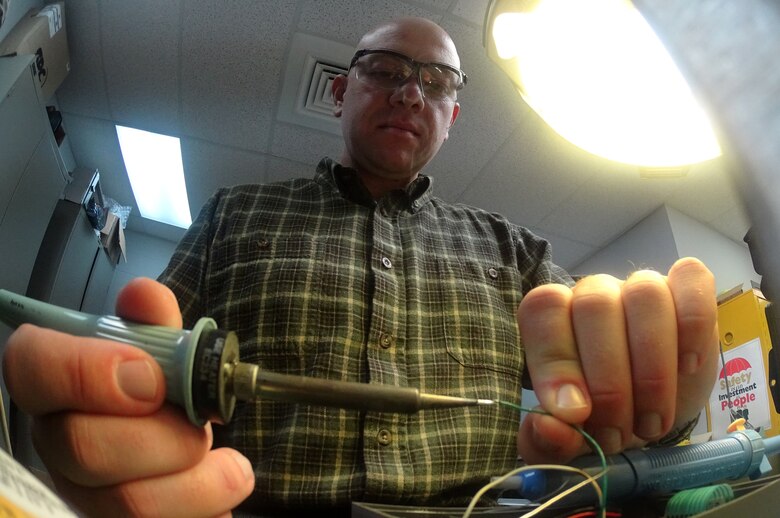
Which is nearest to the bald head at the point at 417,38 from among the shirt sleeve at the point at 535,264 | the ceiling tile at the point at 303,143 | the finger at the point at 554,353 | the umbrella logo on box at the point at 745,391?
the shirt sleeve at the point at 535,264

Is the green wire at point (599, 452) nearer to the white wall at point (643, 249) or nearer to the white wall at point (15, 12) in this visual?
the white wall at point (15, 12)

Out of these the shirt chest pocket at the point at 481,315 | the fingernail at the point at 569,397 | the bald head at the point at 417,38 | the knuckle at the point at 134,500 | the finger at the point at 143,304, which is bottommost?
the knuckle at the point at 134,500

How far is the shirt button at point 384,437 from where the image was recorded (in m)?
0.54

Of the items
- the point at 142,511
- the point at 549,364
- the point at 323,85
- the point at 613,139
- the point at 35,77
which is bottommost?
the point at 142,511

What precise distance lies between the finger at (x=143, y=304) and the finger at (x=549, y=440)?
0.81ft

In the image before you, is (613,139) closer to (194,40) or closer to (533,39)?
(533,39)

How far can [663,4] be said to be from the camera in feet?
0.53

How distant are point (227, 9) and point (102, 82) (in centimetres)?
73

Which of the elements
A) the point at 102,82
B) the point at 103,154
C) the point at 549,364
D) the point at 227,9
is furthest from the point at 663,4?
the point at 103,154

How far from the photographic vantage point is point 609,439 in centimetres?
30

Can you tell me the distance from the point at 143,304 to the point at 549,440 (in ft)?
0.89

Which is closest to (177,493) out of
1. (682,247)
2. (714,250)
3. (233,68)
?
(233,68)

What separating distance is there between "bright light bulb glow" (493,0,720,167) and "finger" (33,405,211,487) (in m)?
0.44

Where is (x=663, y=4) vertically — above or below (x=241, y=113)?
below
